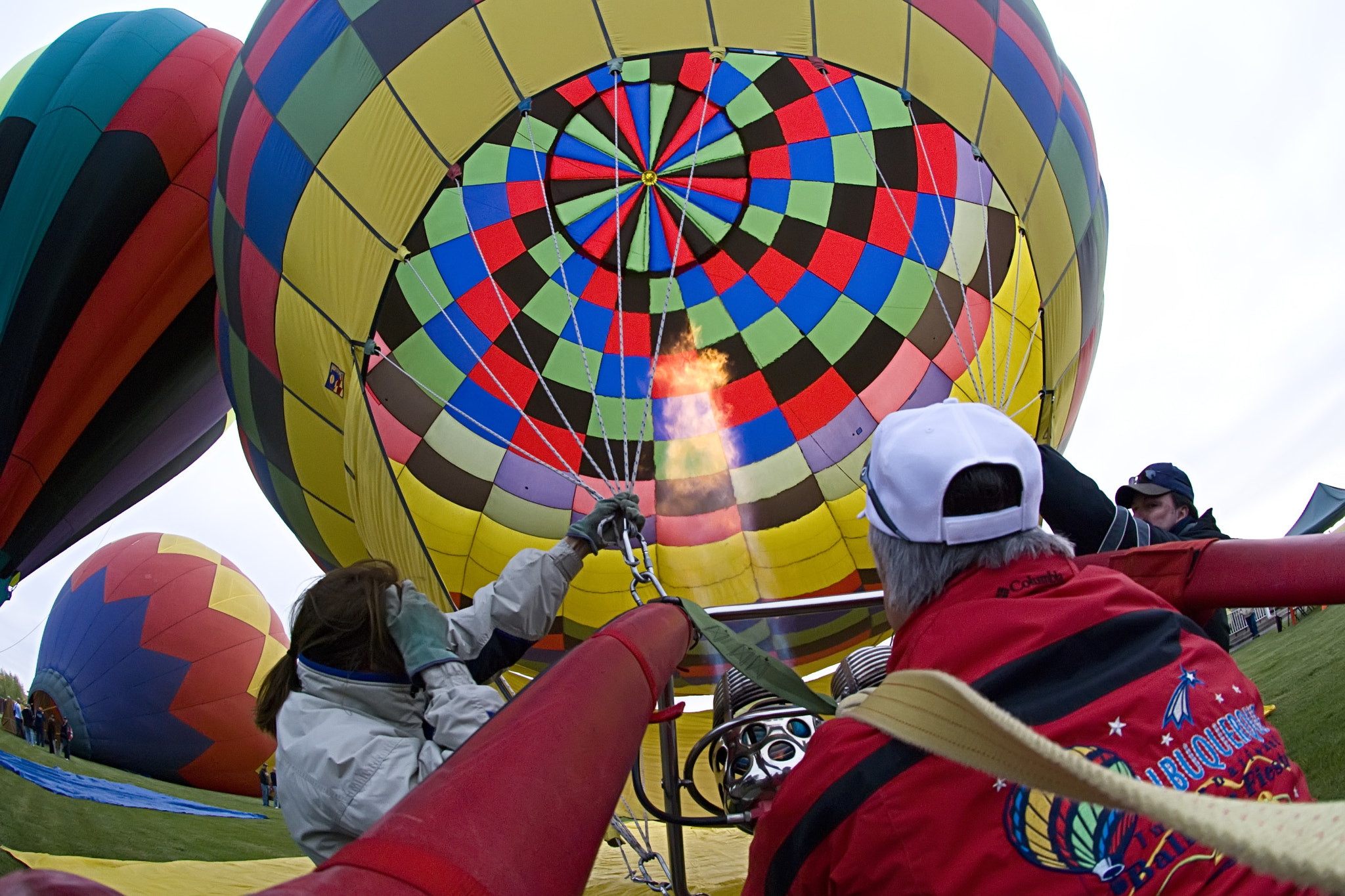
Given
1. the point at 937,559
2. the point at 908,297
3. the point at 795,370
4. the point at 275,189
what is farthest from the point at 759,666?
the point at 908,297

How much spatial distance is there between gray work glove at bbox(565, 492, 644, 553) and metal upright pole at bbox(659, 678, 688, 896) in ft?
2.36

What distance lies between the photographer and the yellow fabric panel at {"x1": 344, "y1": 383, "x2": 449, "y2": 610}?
3246 millimetres

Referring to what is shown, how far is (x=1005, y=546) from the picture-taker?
0.93m

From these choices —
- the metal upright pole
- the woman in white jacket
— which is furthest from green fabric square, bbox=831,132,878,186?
the woman in white jacket

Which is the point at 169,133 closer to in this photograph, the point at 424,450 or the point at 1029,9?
the point at 424,450

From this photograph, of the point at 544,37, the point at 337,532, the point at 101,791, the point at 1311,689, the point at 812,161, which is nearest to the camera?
the point at 544,37

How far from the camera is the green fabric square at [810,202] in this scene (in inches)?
176

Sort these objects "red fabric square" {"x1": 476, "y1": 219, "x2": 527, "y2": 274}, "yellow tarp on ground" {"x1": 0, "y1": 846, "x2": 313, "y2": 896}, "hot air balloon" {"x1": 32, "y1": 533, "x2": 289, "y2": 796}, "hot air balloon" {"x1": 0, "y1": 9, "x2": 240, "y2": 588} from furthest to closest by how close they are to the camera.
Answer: "hot air balloon" {"x1": 32, "y1": 533, "x2": 289, "y2": 796}
"hot air balloon" {"x1": 0, "y1": 9, "x2": 240, "y2": 588}
"red fabric square" {"x1": 476, "y1": 219, "x2": 527, "y2": 274}
"yellow tarp on ground" {"x1": 0, "y1": 846, "x2": 313, "y2": 896}

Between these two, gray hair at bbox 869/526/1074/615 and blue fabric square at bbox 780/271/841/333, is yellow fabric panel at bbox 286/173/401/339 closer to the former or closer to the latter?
blue fabric square at bbox 780/271/841/333

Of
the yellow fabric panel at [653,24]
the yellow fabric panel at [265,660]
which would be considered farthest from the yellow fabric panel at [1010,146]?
the yellow fabric panel at [265,660]

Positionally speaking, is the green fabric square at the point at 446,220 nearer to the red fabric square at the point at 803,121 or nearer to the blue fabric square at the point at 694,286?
the blue fabric square at the point at 694,286

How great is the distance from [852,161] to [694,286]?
3.16ft

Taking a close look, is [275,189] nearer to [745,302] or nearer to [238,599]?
[745,302]

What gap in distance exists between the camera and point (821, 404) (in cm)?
448
